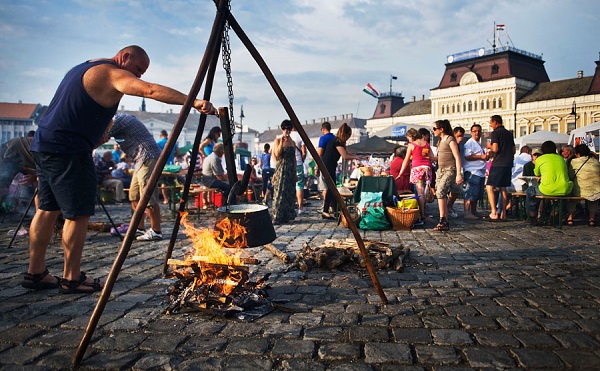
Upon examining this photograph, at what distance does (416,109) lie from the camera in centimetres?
7275

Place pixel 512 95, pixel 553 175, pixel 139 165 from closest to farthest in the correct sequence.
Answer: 1. pixel 139 165
2. pixel 553 175
3. pixel 512 95

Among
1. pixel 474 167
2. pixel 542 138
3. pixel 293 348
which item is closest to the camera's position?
pixel 293 348

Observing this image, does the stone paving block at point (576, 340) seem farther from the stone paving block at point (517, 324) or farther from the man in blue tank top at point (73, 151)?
the man in blue tank top at point (73, 151)

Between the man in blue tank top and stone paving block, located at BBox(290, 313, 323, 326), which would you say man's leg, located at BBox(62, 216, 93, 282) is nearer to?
the man in blue tank top

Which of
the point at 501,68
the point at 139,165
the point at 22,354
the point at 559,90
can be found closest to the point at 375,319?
the point at 22,354

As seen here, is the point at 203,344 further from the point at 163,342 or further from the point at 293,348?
the point at 293,348

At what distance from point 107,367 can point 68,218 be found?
1801mm

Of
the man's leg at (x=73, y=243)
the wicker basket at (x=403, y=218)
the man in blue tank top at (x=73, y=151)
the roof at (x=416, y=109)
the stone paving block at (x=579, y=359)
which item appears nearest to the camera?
the stone paving block at (x=579, y=359)

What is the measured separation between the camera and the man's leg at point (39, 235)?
3.82 meters

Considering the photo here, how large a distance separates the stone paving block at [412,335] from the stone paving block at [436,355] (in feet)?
0.27

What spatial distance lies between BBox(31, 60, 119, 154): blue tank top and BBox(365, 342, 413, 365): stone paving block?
9.60 feet

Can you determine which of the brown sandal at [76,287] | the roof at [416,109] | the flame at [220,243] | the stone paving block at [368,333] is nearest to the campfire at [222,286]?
the flame at [220,243]

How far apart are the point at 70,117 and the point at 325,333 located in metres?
2.80

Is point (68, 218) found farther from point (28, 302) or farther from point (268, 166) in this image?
point (268, 166)
